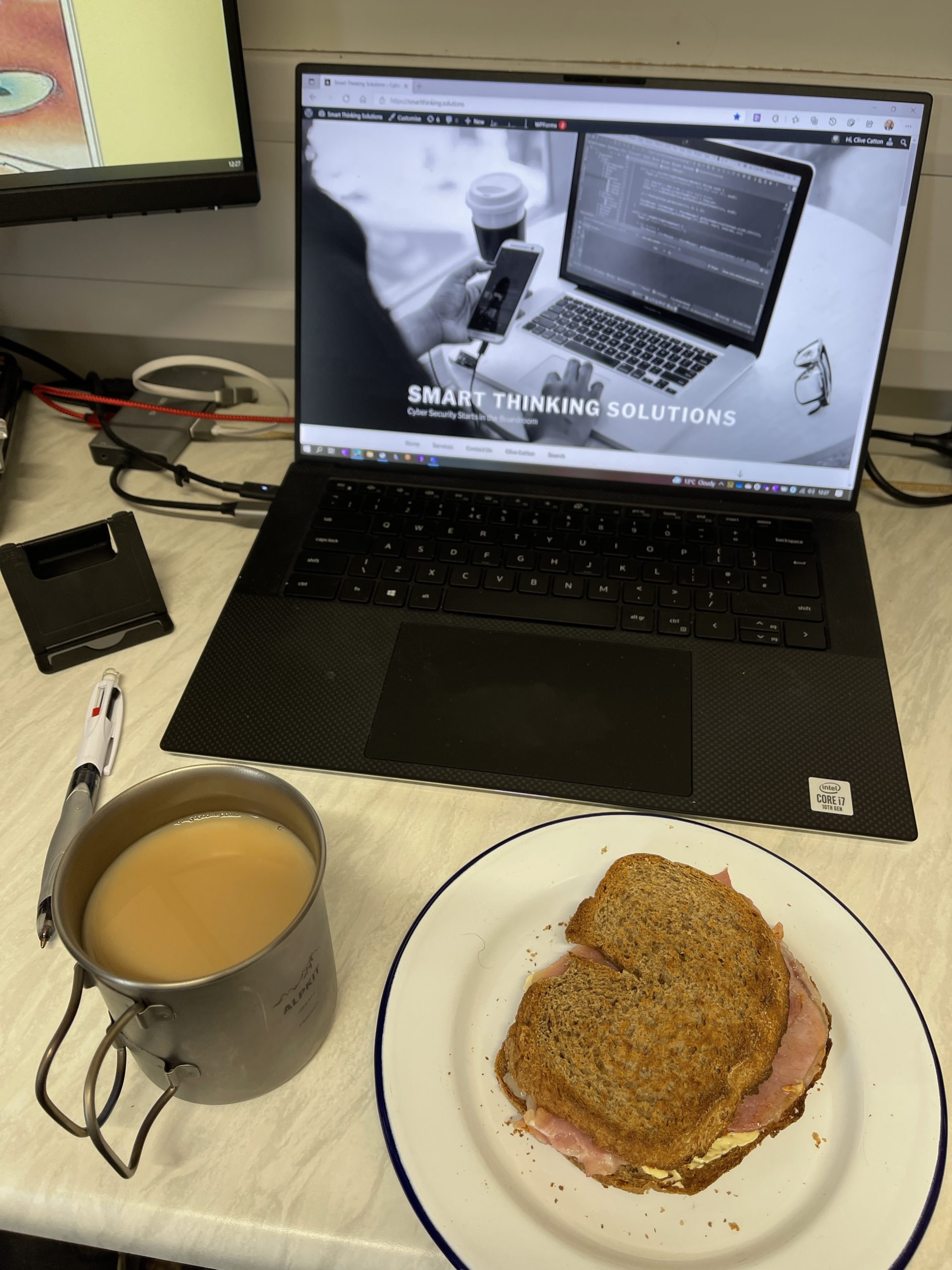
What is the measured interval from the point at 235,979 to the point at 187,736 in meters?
0.27

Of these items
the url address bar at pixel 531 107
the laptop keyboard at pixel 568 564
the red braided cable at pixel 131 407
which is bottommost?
the laptop keyboard at pixel 568 564

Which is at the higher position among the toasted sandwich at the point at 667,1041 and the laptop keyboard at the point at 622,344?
the laptop keyboard at the point at 622,344

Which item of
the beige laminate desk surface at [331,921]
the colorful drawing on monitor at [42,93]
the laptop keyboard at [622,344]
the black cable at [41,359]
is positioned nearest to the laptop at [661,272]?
the laptop keyboard at [622,344]

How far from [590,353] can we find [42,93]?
1.62 ft

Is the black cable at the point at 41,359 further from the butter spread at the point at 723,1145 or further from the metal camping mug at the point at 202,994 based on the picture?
the butter spread at the point at 723,1145

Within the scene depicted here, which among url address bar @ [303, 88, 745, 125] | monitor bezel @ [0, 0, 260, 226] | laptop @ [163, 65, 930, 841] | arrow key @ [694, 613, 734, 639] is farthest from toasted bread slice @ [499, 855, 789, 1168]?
monitor bezel @ [0, 0, 260, 226]

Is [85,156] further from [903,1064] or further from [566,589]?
[903,1064]

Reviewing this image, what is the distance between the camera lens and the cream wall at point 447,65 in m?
0.75

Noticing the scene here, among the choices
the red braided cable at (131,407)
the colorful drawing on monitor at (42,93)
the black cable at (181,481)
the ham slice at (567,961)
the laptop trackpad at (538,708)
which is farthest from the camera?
the red braided cable at (131,407)

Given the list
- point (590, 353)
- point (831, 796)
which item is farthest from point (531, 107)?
point (831, 796)

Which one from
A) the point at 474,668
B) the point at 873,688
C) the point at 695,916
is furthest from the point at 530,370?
the point at 695,916

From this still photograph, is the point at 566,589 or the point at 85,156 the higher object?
the point at 85,156

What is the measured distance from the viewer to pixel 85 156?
768mm

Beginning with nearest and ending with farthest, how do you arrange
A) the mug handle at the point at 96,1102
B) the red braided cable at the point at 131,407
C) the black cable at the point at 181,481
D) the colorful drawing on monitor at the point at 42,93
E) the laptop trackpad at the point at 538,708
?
1. the mug handle at the point at 96,1102
2. the laptop trackpad at the point at 538,708
3. the colorful drawing on monitor at the point at 42,93
4. the black cable at the point at 181,481
5. the red braided cable at the point at 131,407
